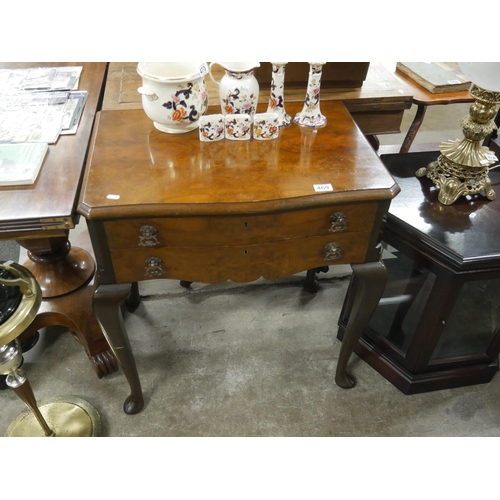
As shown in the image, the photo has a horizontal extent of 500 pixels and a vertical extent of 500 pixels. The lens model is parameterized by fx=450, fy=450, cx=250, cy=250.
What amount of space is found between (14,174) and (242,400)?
3.04ft

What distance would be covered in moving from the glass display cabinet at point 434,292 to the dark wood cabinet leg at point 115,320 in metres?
0.72

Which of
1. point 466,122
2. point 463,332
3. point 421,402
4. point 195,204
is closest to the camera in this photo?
point 195,204

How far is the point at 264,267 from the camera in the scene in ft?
3.51

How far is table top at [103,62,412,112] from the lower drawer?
42cm

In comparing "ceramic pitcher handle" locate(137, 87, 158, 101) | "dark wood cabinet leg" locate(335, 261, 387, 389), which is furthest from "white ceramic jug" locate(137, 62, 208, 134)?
"dark wood cabinet leg" locate(335, 261, 387, 389)

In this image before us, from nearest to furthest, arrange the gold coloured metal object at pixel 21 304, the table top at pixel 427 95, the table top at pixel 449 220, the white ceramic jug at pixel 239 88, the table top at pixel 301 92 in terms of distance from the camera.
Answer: the gold coloured metal object at pixel 21 304 → the white ceramic jug at pixel 239 88 → the table top at pixel 449 220 → the table top at pixel 301 92 → the table top at pixel 427 95

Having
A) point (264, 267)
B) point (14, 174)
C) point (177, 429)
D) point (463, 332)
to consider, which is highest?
point (14, 174)

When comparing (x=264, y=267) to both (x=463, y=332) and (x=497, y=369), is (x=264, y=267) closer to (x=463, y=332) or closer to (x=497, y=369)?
(x=463, y=332)

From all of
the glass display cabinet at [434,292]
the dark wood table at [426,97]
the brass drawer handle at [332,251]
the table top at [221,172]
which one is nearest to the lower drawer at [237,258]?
the brass drawer handle at [332,251]

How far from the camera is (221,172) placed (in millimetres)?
1009

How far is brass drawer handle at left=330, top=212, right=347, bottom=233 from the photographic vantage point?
1.00m

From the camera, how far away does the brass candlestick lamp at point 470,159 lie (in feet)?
3.72

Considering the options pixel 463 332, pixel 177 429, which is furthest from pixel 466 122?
pixel 177 429

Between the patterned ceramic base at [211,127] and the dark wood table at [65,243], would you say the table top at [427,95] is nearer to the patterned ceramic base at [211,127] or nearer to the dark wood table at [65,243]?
the patterned ceramic base at [211,127]
